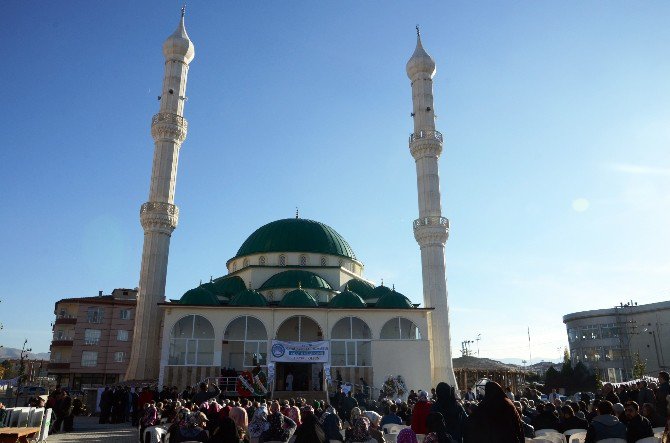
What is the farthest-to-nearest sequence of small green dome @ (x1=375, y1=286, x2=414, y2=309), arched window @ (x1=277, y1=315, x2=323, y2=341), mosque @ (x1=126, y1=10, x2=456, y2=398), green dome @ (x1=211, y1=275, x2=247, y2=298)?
green dome @ (x1=211, y1=275, x2=247, y2=298)
arched window @ (x1=277, y1=315, x2=323, y2=341)
small green dome @ (x1=375, y1=286, x2=414, y2=309)
mosque @ (x1=126, y1=10, x2=456, y2=398)

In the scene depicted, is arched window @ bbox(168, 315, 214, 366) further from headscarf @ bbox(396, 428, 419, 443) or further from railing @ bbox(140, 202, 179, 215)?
headscarf @ bbox(396, 428, 419, 443)

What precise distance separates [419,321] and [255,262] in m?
10.9

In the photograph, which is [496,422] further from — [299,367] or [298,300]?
[299,367]

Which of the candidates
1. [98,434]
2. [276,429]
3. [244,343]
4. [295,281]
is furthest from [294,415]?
[295,281]

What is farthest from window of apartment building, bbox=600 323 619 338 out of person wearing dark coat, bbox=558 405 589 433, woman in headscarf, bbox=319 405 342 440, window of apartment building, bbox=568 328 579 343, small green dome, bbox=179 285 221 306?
woman in headscarf, bbox=319 405 342 440

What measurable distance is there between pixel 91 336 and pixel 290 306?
2241 cm

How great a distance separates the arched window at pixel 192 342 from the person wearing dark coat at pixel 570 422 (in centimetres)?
1888

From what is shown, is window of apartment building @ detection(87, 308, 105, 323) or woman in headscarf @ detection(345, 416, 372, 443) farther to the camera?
window of apartment building @ detection(87, 308, 105, 323)

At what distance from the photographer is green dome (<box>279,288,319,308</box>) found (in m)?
26.0

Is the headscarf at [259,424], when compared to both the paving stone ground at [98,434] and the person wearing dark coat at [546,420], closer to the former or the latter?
the person wearing dark coat at [546,420]

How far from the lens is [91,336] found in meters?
40.4

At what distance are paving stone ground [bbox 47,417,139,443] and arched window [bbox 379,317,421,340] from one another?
527 inches

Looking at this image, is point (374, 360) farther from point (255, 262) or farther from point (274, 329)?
point (255, 262)

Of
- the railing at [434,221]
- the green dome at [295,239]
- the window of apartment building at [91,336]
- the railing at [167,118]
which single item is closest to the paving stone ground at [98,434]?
the green dome at [295,239]
